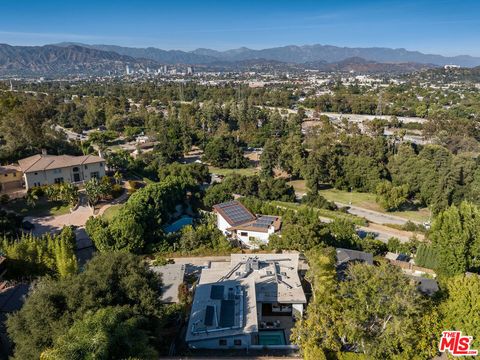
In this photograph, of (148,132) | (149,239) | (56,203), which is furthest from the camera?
(148,132)

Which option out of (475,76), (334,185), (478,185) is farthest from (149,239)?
(475,76)

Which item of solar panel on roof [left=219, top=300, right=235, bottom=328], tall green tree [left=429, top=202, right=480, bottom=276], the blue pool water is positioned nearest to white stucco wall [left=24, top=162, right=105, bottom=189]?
the blue pool water

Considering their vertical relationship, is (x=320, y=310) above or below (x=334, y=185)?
above

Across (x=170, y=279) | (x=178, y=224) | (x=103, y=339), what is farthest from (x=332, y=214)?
(x=103, y=339)

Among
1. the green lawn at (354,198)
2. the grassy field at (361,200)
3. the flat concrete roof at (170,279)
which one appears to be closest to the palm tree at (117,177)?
the flat concrete roof at (170,279)

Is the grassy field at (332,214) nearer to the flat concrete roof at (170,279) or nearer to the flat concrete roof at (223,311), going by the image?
the flat concrete roof at (170,279)

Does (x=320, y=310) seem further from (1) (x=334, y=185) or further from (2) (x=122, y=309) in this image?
(1) (x=334, y=185)
